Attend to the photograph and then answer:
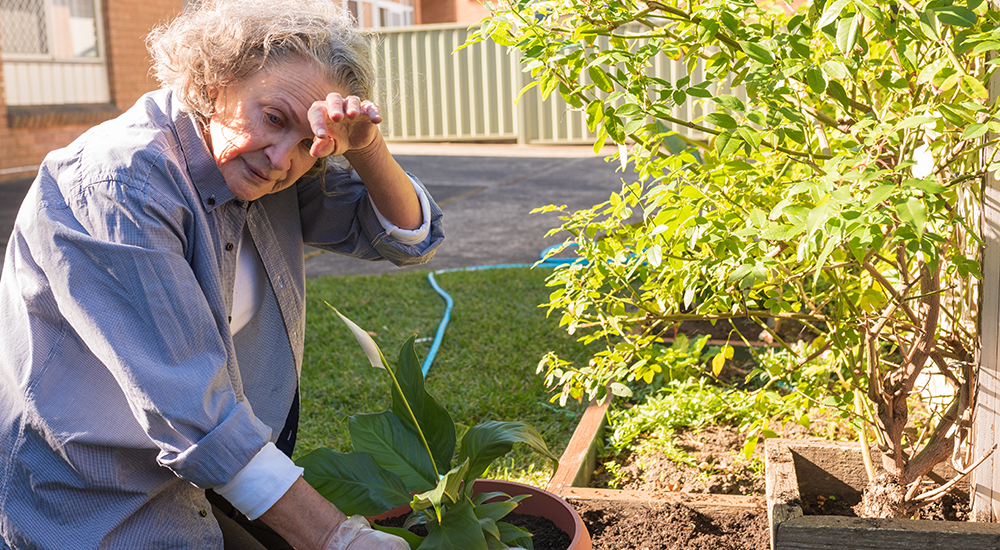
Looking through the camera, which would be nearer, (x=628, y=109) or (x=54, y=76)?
(x=628, y=109)

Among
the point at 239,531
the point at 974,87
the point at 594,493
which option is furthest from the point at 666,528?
the point at 974,87

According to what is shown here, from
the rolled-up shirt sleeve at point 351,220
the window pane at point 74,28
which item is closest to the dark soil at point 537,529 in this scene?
the rolled-up shirt sleeve at point 351,220

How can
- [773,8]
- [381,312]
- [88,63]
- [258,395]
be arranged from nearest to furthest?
1. [258,395]
2. [773,8]
3. [381,312]
4. [88,63]

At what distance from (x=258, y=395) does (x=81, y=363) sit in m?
0.38

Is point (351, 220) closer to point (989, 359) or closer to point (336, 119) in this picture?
point (336, 119)

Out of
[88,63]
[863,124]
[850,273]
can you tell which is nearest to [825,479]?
[850,273]

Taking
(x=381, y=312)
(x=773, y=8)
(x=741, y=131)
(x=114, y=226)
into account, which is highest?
(x=773, y=8)

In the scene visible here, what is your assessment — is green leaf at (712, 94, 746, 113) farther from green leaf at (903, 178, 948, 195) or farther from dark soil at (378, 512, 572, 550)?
dark soil at (378, 512, 572, 550)

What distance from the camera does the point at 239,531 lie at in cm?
168

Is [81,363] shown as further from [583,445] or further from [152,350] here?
[583,445]

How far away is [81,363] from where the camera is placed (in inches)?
57.2

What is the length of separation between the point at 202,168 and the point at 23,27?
1098cm

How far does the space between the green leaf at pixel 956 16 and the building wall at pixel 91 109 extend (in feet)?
29.6

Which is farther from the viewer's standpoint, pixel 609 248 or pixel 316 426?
pixel 316 426
